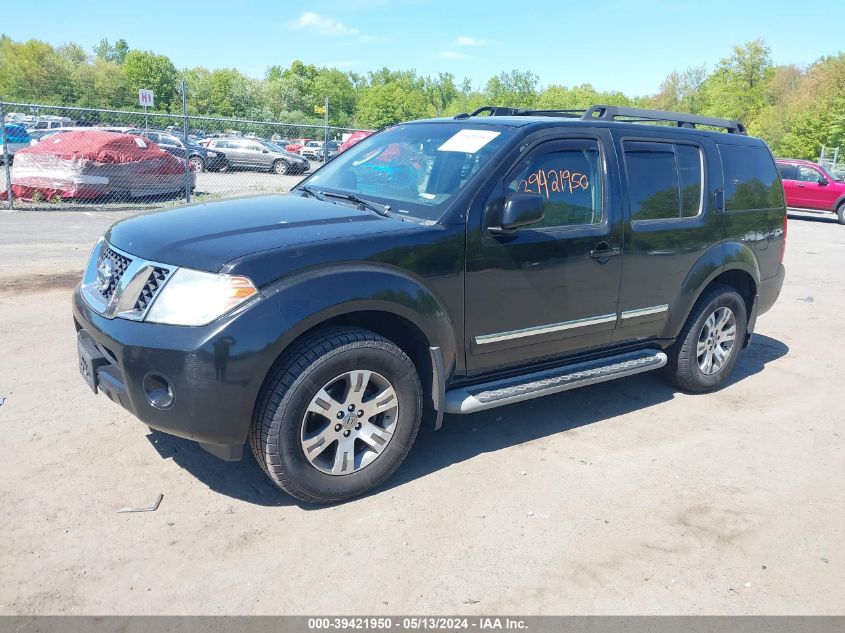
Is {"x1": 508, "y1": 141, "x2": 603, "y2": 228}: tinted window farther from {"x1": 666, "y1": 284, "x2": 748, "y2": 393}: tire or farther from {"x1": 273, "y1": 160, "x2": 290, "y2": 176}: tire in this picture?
{"x1": 273, "y1": 160, "x2": 290, "y2": 176}: tire

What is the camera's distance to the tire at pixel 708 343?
5.02 metres

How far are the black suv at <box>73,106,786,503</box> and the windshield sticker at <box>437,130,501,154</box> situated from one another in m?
0.01

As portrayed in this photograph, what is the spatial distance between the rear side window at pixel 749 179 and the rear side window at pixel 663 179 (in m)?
0.35

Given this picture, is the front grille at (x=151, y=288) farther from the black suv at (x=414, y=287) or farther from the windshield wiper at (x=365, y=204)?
the windshield wiper at (x=365, y=204)

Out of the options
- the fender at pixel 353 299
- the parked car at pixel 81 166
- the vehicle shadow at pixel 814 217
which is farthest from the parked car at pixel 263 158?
the fender at pixel 353 299

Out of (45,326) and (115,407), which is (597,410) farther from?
(45,326)

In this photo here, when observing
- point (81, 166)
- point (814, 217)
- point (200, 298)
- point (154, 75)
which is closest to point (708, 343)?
point (200, 298)

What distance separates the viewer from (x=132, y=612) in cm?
258

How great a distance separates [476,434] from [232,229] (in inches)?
79.3

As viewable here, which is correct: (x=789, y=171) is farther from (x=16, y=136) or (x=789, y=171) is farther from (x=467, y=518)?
(x=16, y=136)

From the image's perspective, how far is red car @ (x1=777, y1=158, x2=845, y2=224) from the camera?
19641 mm

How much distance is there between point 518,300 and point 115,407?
265cm

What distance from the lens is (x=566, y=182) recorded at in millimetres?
4098
